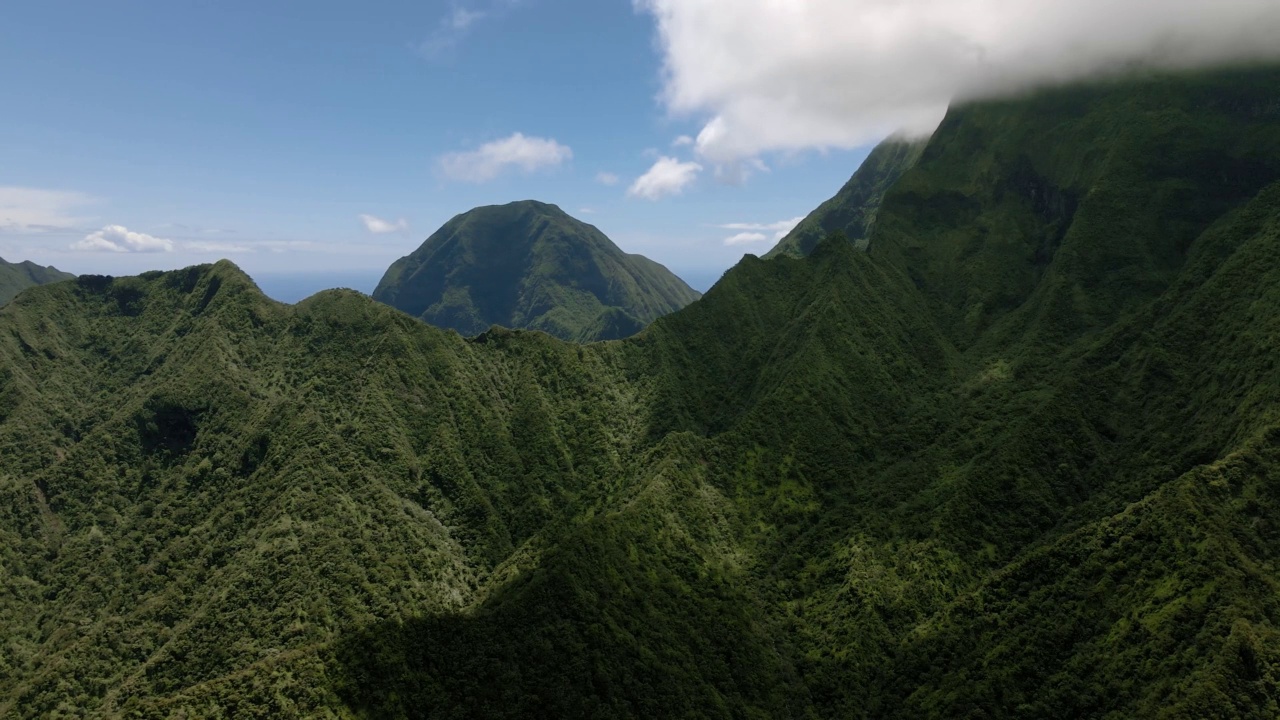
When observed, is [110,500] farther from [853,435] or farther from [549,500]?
[853,435]

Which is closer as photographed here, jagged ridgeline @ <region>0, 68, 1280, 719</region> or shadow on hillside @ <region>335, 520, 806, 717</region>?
shadow on hillside @ <region>335, 520, 806, 717</region>

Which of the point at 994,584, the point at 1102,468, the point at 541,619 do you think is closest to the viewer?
the point at 541,619

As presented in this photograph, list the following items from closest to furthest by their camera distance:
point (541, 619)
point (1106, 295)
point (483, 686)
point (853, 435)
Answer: point (483, 686) < point (541, 619) < point (853, 435) < point (1106, 295)

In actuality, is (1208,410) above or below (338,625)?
above

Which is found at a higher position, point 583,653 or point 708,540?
point 708,540

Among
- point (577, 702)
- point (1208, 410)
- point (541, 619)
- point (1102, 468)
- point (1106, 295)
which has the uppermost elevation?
point (1106, 295)

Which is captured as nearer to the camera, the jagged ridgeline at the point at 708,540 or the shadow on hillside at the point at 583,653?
the shadow on hillside at the point at 583,653

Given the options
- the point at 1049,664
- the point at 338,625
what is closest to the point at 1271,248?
the point at 1049,664

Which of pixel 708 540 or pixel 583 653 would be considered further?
pixel 708 540
